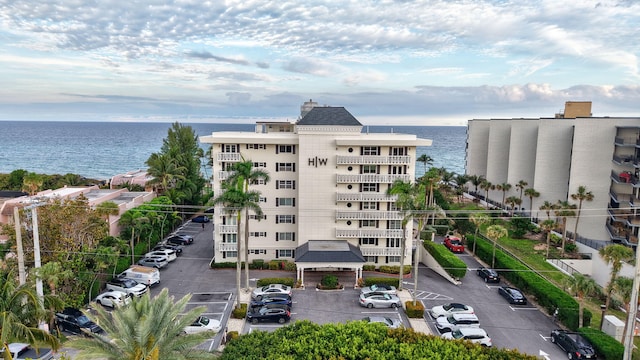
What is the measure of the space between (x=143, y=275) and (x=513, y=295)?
3573 centimetres

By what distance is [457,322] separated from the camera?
32.2m

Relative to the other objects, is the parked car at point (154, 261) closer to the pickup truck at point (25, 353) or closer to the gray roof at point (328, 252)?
the gray roof at point (328, 252)

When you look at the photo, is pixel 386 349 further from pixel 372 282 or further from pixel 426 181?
pixel 426 181

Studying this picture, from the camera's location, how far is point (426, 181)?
5416 centimetres

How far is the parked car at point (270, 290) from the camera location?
3684cm

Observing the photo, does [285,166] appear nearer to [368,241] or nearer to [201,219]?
[368,241]

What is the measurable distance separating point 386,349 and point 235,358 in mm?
7388

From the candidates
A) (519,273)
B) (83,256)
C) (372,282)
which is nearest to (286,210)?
(372,282)

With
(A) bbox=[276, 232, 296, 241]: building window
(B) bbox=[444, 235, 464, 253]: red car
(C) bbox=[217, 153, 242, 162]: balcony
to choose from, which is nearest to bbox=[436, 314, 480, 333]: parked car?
(A) bbox=[276, 232, 296, 241]: building window

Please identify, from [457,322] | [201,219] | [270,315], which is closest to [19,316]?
[270,315]

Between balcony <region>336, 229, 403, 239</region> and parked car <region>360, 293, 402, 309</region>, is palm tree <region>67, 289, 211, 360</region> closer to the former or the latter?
parked car <region>360, 293, 402, 309</region>

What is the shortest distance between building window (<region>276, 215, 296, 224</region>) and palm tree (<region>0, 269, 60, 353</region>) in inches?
1042

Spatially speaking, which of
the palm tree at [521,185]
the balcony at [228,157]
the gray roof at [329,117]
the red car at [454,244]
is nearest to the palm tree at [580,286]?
the red car at [454,244]

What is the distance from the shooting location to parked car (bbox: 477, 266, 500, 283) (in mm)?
41844
